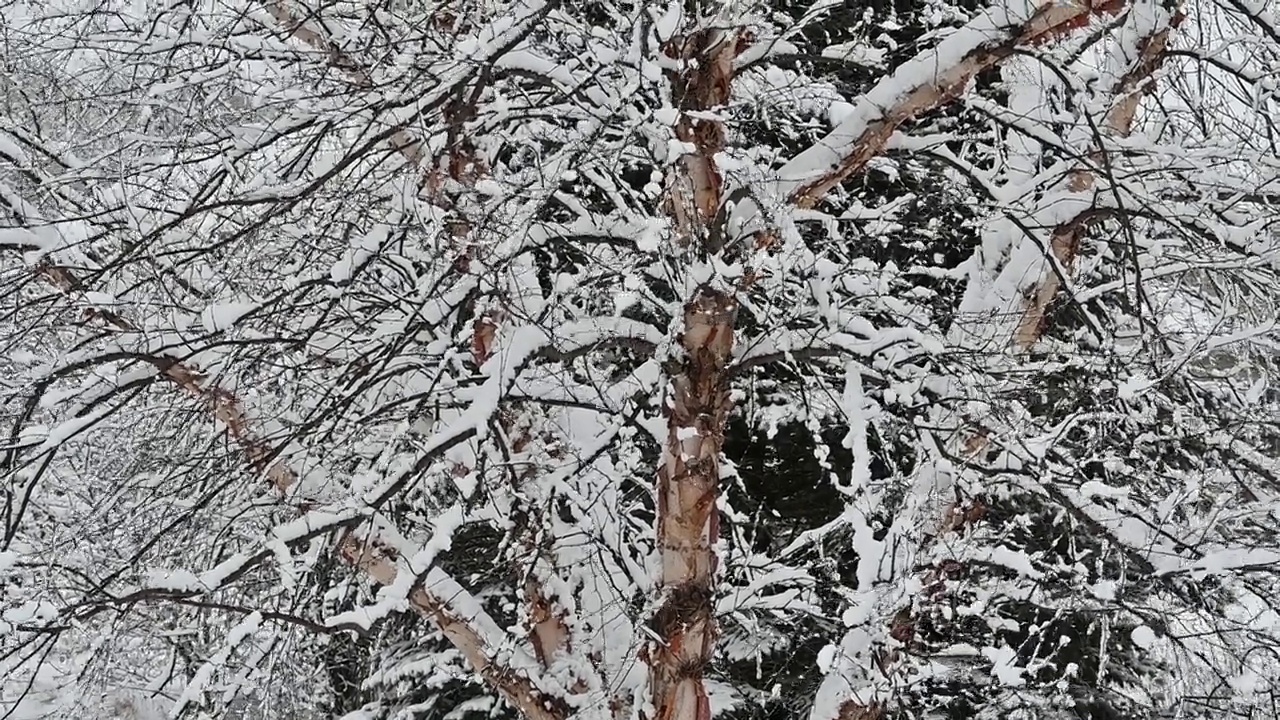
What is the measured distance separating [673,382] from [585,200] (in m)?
1.40

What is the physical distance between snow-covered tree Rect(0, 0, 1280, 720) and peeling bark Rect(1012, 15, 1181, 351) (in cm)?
2

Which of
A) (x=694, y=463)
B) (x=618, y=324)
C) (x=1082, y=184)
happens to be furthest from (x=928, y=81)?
(x=694, y=463)

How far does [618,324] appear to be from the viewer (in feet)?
13.7

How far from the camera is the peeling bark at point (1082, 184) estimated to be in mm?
3938

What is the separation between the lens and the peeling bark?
3.94m

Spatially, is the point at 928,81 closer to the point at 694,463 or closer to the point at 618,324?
the point at 618,324

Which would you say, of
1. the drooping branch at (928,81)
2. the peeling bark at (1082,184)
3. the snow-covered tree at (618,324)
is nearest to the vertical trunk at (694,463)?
the snow-covered tree at (618,324)

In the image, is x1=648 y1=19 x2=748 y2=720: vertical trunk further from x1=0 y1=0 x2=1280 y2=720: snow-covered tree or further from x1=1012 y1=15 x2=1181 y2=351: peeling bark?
x1=1012 y1=15 x2=1181 y2=351: peeling bark

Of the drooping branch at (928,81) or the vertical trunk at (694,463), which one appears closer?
the drooping branch at (928,81)

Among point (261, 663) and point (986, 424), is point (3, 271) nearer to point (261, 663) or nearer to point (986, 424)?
point (261, 663)

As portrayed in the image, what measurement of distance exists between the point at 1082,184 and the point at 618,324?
77.1 inches

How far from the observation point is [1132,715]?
5250 mm

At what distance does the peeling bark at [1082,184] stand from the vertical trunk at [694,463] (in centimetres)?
119

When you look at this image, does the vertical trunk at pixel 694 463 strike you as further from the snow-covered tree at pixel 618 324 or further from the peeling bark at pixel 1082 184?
the peeling bark at pixel 1082 184
